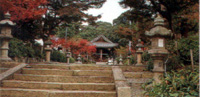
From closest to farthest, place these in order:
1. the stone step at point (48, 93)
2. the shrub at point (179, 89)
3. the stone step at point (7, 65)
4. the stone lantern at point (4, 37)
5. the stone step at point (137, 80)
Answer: the shrub at point (179, 89) → the stone step at point (48, 93) → the stone step at point (137, 80) → the stone step at point (7, 65) → the stone lantern at point (4, 37)

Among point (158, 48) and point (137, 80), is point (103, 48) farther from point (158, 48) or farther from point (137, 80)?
point (158, 48)

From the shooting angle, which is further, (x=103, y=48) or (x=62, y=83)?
(x=103, y=48)

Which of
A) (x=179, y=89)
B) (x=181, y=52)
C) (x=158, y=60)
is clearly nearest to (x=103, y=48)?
(x=181, y=52)

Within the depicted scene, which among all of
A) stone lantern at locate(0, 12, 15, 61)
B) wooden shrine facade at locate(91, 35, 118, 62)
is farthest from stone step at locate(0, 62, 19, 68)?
wooden shrine facade at locate(91, 35, 118, 62)

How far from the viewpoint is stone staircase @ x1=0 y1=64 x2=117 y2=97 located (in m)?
4.11

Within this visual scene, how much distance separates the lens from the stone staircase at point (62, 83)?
13.5ft

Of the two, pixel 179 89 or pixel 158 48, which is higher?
pixel 158 48

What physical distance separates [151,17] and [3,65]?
669cm

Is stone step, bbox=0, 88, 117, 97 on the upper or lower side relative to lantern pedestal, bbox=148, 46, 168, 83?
lower

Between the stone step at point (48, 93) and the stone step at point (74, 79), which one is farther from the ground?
the stone step at point (74, 79)

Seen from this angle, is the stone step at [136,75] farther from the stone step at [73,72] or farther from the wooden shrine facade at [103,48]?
the wooden shrine facade at [103,48]

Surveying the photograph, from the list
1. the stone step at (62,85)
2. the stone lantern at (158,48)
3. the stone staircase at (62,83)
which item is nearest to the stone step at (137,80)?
the stone lantern at (158,48)

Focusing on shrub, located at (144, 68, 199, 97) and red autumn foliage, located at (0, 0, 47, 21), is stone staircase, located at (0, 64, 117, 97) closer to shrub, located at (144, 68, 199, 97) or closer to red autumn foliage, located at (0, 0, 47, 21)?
shrub, located at (144, 68, 199, 97)

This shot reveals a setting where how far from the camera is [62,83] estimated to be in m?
4.54
